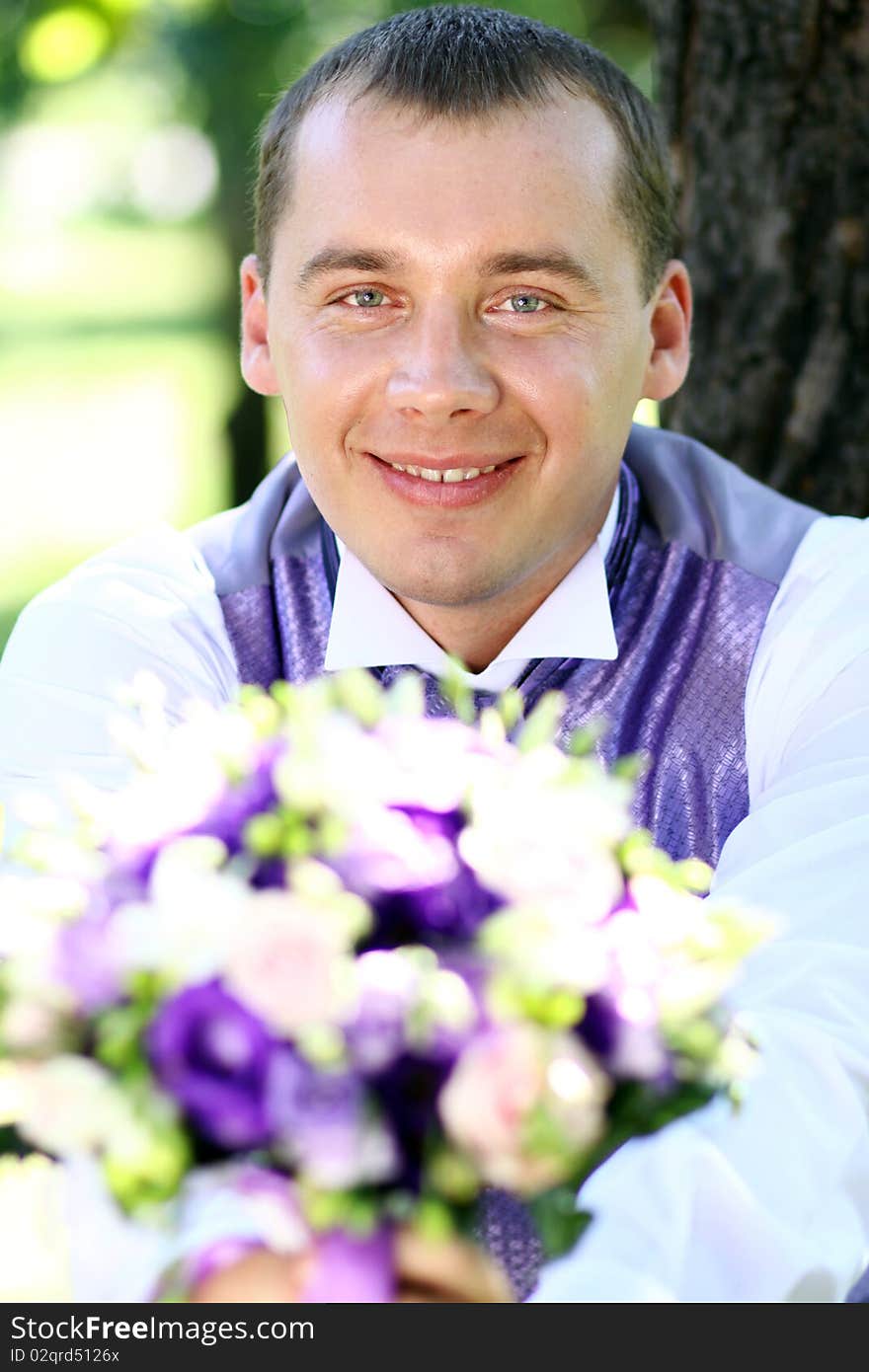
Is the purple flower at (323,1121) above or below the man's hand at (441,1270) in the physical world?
above

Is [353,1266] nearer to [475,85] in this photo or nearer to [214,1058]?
[214,1058]

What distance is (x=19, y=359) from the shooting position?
54.5 feet

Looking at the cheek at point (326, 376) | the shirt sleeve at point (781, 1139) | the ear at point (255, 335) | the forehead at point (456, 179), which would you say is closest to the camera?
the shirt sleeve at point (781, 1139)

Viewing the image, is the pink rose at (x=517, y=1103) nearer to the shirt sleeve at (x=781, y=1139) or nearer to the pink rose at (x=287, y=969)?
the pink rose at (x=287, y=969)

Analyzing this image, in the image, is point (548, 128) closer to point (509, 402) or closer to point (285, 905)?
point (509, 402)

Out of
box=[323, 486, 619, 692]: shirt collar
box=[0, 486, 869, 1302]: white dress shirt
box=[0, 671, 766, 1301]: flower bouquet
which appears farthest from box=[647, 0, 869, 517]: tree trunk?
box=[0, 671, 766, 1301]: flower bouquet

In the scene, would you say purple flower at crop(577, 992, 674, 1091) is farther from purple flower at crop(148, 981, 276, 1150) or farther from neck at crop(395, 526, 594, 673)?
neck at crop(395, 526, 594, 673)

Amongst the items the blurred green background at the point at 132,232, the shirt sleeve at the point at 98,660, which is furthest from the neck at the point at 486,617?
the blurred green background at the point at 132,232

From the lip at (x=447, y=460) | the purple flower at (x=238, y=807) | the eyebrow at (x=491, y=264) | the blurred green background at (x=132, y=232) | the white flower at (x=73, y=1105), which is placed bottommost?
the blurred green background at (x=132, y=232)

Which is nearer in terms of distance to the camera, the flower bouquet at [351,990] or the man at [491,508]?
the flower bouquet at [351,990]

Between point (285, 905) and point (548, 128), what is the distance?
152 cm

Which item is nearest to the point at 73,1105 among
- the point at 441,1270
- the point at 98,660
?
the point at 441,1270

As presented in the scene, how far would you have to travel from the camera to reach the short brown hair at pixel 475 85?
7.73 ft

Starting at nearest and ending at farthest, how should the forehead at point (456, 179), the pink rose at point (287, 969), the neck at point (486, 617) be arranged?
the pink rose at point (287, 969) → the forehead at point (456, 179) → the neck at point (486, 617)
